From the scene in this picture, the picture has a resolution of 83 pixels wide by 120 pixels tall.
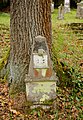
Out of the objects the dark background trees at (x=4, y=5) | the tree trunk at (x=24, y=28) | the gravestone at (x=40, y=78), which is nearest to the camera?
the gravestone at (x=40, y=78)

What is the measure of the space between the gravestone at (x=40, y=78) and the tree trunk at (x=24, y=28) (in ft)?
1.46

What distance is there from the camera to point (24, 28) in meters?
4.75

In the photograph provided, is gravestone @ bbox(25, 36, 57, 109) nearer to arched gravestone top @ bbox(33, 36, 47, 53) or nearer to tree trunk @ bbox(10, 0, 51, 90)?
arched gravestone top @ bbox(33, 36, 47, 53)

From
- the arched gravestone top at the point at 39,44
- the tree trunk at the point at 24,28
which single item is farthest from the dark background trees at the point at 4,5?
the arched gravestone top at the point at 39,44

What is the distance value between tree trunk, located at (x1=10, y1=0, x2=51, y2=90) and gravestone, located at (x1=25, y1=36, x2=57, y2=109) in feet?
1.46

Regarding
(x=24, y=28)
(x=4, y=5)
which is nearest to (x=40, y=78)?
(x=24, y=28)

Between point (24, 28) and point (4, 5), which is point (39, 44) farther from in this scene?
point (4, 5)

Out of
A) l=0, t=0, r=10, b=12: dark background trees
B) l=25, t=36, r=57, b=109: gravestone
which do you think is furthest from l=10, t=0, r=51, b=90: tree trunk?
l=0, t=0, r=10, b=12: dark background trees

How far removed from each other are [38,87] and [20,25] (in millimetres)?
1031

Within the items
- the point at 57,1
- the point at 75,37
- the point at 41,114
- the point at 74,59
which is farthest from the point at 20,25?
the point at 57,1

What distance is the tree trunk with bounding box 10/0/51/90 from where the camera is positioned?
15.4 ft

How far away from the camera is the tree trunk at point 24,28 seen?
4.70 meters

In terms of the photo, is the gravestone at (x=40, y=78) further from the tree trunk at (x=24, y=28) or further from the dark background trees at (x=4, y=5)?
the dark background trees at (x=4, y=5)

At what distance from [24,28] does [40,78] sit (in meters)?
0.88
